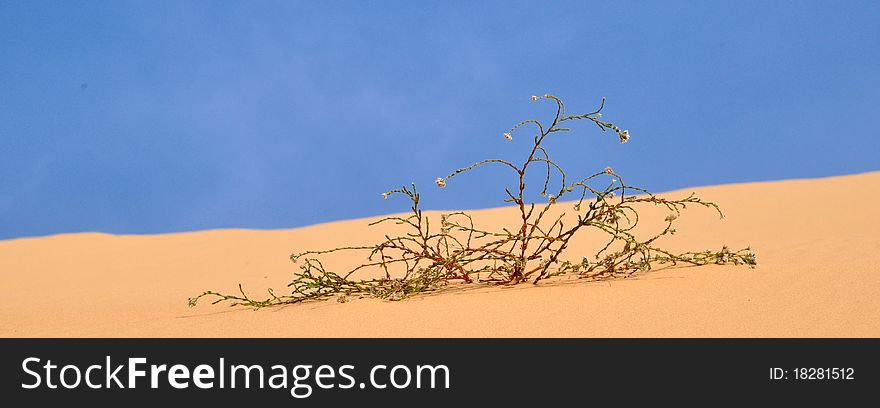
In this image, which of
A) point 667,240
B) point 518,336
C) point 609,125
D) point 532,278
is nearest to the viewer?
point 518,336

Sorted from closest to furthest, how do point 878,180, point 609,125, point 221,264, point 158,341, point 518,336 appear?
1. point 518,336
2. point 158,341
3. point 609,125
4. point 221,264
5. point 878,180

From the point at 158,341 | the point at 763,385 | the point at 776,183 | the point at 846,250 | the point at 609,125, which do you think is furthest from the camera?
the point at 776,183

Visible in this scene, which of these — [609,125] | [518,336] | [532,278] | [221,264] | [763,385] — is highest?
[221,264]

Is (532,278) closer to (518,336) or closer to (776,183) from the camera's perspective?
(518,336)

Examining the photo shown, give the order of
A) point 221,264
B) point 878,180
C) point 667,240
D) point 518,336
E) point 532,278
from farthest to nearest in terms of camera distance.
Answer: point 878,180 < point 221,264 < point 667,240 < point 532,278 < point 518,336

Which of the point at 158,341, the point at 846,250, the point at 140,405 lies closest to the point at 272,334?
the point at 158,341

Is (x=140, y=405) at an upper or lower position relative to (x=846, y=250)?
lower

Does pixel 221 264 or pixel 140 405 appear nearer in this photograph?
pixel 140 405

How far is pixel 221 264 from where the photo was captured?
786cm

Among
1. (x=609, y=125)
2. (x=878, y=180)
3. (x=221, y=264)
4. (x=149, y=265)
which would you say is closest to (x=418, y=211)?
(x=609, y=125)

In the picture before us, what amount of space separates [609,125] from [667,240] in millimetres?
4314

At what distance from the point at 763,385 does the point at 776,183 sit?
9.31 meters

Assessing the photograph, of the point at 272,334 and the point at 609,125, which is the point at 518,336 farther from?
the point at 609,125

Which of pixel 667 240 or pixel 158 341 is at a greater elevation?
pixel 667 240
